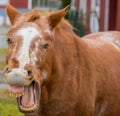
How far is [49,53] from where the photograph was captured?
5.71 metres

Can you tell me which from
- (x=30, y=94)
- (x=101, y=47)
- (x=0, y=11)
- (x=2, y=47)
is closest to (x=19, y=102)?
(x=30, y=94)

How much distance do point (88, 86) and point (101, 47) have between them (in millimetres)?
1158

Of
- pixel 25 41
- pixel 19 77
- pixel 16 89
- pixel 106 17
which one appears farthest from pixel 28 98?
pixel 106 17

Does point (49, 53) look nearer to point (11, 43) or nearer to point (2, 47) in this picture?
point (11, 43)

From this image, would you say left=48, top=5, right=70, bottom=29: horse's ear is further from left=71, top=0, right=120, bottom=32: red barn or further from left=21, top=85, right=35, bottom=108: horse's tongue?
left=71, top=0, right=120, bottom=32: red barn

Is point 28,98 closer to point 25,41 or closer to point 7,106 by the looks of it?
point 25,41

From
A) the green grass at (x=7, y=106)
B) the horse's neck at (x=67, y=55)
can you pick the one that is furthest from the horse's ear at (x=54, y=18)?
the green grass at (x=7, y=106)

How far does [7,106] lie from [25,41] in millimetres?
4532

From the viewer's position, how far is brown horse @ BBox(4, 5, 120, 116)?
547 cm

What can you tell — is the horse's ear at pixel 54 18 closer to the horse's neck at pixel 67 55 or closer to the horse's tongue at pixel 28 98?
the horse's neck at pixel 67 55

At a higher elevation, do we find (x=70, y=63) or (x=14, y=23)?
(x=14, y=23)

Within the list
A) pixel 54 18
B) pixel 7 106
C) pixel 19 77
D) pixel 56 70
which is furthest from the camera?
pixel 7 106

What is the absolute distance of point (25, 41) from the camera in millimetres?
5523

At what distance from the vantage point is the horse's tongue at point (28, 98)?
552 centimetres
